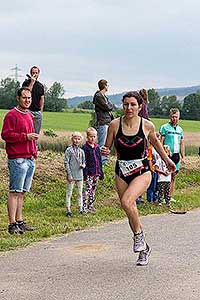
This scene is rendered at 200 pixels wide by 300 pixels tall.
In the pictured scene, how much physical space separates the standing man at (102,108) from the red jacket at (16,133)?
4505mm

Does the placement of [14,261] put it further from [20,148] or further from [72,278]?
[20,148]

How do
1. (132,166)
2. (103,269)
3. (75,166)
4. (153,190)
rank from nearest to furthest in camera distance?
(103,269) < (132,166) < (75,166) < (153,190)

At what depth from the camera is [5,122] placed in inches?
380

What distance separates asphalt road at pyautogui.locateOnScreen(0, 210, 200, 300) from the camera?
6406mm

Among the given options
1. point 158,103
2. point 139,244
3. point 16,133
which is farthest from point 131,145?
point 158,103

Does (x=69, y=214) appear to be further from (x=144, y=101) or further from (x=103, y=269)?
(x=103, y=269)

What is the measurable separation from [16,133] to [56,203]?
346 centimetres

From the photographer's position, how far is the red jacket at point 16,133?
Result: 31.5 ft

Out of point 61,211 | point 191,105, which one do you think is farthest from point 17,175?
point 191,105

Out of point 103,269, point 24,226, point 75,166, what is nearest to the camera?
point 103,269

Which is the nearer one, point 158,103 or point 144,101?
point 144,101

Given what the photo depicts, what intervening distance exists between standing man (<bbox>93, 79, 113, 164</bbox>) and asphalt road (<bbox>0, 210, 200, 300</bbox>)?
4597 mm

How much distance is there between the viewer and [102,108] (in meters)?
14.2

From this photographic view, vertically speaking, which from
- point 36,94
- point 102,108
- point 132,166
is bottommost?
point 132,166
